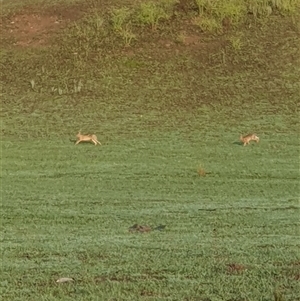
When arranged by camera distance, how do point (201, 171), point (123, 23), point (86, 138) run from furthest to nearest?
1. point (123, 23)
2. point (86, 138)
3. point (201, 171)

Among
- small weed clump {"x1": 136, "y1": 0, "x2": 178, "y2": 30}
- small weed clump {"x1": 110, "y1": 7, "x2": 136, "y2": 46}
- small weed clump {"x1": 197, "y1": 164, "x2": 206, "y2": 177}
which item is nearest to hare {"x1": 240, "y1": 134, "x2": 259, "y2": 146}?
small weed clump {"x1": 197, "y1": 164, "x2": 206, "y2": 177}

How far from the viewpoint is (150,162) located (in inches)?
463

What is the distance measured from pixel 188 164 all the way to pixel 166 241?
4497 mm

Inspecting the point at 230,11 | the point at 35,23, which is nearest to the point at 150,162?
the point at 230,11

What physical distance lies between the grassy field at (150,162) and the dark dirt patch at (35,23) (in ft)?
0.15

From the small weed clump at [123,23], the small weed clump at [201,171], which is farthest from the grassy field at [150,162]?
the small weed clump at [123,23]

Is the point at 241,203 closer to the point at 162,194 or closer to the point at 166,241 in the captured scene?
the point at 162,194

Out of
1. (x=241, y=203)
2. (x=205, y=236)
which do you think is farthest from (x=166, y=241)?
(x=241, y=203)

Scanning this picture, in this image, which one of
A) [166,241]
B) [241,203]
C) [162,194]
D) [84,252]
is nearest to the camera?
[84,252]

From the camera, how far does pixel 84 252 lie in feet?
22.1

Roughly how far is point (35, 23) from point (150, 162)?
782cm

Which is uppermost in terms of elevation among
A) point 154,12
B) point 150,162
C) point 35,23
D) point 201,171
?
point 201,171

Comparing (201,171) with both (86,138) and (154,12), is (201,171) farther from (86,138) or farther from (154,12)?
(154,12)

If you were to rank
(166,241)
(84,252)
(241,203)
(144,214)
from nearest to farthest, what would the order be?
(84,252) → (166,241) → (144,214) → (241,203)
